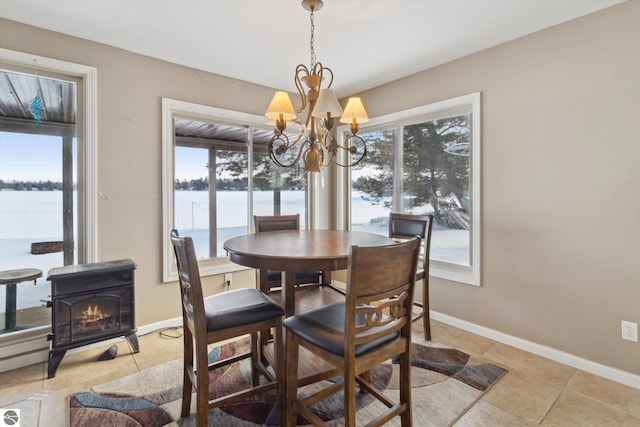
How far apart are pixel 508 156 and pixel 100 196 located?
11.5 feet

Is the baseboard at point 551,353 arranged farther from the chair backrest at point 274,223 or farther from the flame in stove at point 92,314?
the flame in stove at point 92,314

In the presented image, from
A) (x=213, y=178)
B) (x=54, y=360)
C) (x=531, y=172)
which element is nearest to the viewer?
(x=54, y=360)

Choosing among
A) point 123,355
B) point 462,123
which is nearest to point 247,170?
point 123,355

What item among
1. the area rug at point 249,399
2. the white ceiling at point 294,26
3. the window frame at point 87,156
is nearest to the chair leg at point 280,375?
the area rug at point 249,399

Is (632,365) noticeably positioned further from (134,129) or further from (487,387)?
(134,129)

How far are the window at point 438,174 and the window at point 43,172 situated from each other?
2.95m

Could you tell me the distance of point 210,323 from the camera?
4.91 ft

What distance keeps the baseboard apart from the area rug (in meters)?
0.47

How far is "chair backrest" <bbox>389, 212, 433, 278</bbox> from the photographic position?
264 cm

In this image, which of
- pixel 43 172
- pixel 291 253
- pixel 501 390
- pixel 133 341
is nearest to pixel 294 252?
pixel 291 253

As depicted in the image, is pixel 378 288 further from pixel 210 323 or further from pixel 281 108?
pixel 281 108

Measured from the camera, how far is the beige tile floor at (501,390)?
1.75m

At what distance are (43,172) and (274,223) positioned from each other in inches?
76.1

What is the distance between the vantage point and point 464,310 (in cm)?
294
